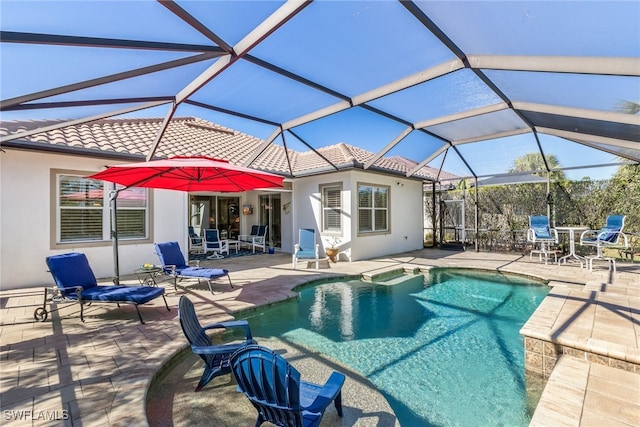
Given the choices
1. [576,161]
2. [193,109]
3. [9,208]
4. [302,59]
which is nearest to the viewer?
[302,59]

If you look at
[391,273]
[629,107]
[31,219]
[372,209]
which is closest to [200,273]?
[31,219]

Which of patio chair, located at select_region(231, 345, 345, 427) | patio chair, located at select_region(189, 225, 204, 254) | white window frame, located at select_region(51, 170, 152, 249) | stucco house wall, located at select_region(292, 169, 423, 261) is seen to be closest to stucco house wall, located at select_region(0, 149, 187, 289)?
white window frame, located at select_region(51, 170, 152, 249)

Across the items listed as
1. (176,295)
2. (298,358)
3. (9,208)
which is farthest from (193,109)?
(298,358)

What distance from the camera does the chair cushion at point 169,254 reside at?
23.9 feet

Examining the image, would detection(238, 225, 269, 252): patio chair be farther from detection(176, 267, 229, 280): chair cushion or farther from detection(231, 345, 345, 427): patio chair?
detection(231, 345, 345, 427): patio chair

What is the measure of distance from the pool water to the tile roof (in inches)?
201

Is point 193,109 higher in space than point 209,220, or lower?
higher

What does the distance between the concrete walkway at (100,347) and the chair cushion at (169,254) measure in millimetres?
667

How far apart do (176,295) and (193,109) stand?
4.34m

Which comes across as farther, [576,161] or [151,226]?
[576,161]

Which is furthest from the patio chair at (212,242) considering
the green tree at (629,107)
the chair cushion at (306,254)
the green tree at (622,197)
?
the green tree at (622,197)

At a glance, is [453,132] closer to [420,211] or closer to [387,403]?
Answer: [420,211]

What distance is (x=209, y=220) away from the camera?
1585cm

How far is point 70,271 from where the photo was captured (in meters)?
5.46
